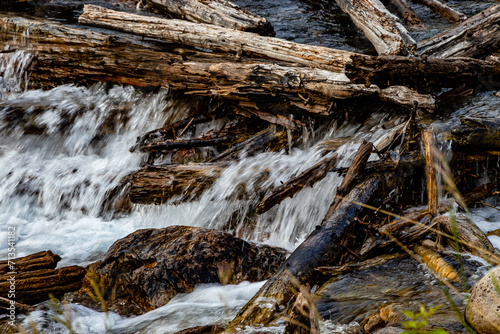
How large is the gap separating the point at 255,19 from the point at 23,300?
189 inches

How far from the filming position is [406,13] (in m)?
8.85

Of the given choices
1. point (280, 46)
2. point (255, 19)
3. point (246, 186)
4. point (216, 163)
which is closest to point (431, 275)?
point (246, 186)

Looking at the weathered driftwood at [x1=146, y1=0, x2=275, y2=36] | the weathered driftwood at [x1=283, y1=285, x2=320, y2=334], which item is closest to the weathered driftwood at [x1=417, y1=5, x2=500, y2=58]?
the weathered driftwood at [x1=146, y1=0, x2=275, y2=36]

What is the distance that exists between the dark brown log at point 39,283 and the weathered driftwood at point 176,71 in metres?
3.06

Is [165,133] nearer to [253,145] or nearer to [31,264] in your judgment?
[253,145]

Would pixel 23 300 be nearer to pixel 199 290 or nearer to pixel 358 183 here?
pixel 199 290

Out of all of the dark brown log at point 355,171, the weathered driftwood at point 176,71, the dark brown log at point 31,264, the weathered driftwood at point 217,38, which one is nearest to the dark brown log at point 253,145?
the weathered driftwood at point 176,71

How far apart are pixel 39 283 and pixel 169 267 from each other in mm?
1101

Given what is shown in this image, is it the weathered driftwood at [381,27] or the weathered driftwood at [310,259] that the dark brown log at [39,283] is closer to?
the weathered driftwood at [310,259]

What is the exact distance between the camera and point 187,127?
6039 mm

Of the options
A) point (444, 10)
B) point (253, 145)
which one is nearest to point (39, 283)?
point (253, 145)

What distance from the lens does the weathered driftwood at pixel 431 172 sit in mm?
3617

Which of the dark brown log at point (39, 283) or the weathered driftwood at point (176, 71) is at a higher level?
the weathered driftwood at point (176, 71)

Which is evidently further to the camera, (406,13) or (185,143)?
(406,13)
